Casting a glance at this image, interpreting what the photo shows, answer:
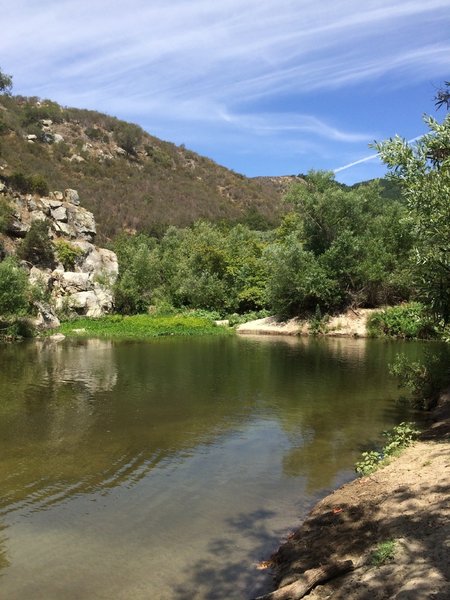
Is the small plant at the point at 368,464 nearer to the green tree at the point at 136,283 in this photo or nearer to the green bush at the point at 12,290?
the green bush at the point at 12,290

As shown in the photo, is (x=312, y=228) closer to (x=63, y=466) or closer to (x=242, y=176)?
(x=63, y=466)

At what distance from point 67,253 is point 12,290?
17332 millimetres

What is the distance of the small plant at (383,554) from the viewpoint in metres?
5.85

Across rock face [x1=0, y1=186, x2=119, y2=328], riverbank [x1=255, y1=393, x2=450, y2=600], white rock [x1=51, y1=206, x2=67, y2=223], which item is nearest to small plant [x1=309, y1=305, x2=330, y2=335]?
rock face [x1=0, y1=186, x2=119, y2=328]

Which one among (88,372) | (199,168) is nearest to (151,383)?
(88,372)

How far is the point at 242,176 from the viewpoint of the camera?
398 feet

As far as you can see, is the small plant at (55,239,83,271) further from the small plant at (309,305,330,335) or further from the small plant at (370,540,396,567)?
the small plant at (370,540,396,567)

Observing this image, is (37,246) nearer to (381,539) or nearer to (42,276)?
(42,276)

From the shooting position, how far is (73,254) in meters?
54.0

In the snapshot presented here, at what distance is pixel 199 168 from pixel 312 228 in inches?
2895

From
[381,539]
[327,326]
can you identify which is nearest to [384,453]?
[381,539]

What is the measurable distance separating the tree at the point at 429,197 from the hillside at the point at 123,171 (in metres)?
63.2

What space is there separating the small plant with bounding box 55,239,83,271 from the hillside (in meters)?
19.4

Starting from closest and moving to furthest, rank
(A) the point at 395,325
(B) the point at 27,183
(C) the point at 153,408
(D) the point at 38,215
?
(C) the point at 153,408
(A) the point at 395,325
(D) the point at 38,215
(B) the point at 27,183
